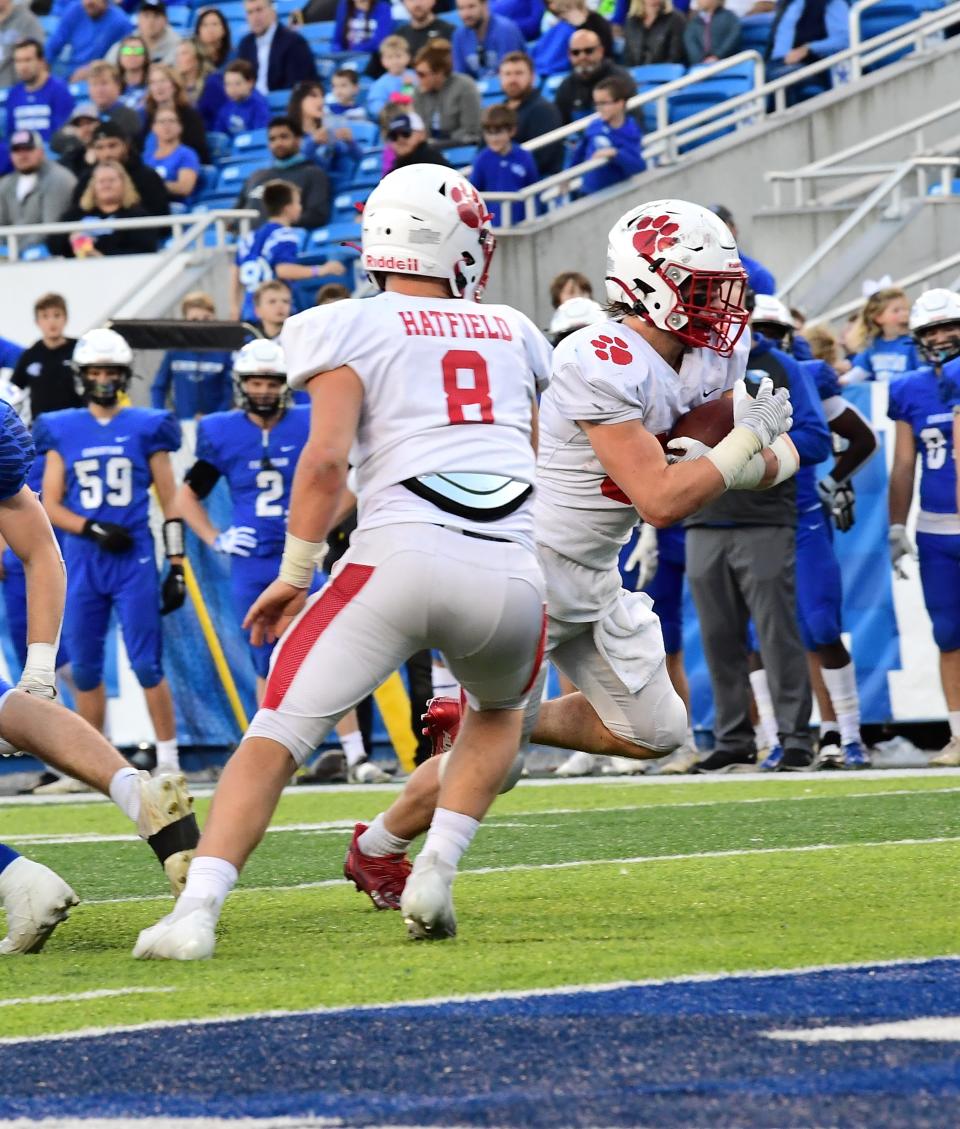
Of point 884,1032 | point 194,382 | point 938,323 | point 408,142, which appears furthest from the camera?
point 408,142

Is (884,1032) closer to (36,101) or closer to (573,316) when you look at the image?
(573,316)

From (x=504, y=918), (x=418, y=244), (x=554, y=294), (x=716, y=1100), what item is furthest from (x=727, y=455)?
(x=554, y=294)

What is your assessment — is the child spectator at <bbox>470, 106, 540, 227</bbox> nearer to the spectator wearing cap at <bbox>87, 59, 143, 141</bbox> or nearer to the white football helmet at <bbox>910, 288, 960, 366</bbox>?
the spectator wearing cap at <bbox>87, 59, 143, 141</bbox>

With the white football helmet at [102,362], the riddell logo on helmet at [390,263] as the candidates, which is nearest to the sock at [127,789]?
the riddell logo on helmet at [390,263]

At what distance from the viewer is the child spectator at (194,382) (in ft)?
36.6

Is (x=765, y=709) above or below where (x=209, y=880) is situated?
below

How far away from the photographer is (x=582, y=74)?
13.8m

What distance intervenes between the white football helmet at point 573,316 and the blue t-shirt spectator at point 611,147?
12.7 feet

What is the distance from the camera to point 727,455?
14.8ft

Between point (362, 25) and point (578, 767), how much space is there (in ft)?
26.4

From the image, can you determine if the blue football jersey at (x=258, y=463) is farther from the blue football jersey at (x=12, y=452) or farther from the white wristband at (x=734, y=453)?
the white wristband at (x=734, y=453)

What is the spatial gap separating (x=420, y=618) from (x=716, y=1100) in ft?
5.09

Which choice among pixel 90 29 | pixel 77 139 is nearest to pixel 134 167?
pixel 77 139

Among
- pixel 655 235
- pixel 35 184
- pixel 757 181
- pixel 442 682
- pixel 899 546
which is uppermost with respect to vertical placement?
pixel 655 235
